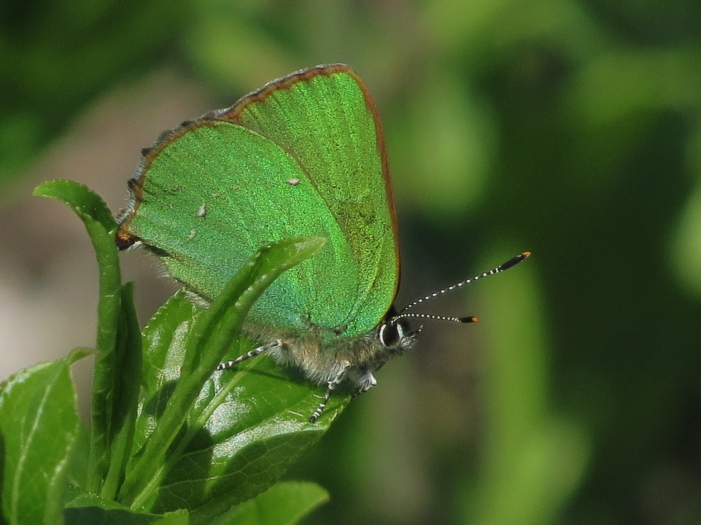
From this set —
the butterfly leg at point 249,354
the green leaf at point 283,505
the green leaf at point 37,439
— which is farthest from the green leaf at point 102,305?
the butterfly leg at point 249,354

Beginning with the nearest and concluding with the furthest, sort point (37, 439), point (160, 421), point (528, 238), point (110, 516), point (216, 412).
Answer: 1. point (37, 439)
2. point (110, 516)
3. point (160, 421)
4. point (216, 412)
5. point (528, 238)

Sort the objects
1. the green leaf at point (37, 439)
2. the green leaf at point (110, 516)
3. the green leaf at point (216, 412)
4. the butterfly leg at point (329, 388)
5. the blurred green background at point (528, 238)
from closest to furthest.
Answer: the green leaf at point (37, 439) < the green leaf at point (110, 516) < the green leaf at point (216, 412) < the butterfly leg at point (329, 388) < the blurred green background at point (528, 238)

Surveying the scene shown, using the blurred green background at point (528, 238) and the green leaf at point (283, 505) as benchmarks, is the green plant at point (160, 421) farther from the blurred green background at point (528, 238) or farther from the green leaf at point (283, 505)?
the blurred green background at point (528, 238)

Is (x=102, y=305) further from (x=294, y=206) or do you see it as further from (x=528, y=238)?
(x=528, y=238)

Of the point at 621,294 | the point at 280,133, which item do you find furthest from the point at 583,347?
the point at 280,133

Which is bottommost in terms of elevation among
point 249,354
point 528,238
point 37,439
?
point 528,238

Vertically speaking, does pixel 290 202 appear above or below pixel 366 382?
above

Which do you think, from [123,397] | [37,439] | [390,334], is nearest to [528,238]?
[390,334]
